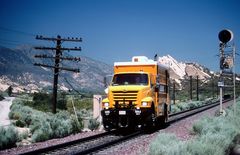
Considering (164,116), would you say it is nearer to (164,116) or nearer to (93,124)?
(164,116)

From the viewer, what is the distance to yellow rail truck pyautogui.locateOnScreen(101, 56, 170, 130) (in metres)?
17.7

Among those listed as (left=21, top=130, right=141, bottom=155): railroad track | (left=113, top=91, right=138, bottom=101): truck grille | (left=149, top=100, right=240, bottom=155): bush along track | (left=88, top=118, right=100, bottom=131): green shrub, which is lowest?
(left=21, top=130, right=141, bottom=155): railroad track

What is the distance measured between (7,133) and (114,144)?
14.8 feet

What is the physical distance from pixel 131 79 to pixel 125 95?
3.58 ft

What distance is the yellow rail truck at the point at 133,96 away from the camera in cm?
1770

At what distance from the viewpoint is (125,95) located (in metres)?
17.9

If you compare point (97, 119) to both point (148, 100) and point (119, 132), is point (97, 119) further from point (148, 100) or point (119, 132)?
point (148, 100)

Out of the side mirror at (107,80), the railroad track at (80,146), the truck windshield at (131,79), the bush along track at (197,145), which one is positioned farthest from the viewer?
the side mirror at (107,80)

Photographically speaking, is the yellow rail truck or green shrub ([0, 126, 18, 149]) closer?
green shrub ([0, 126, 18, 149])

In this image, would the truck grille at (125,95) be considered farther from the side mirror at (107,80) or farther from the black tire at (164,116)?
the black tire at (164,116)

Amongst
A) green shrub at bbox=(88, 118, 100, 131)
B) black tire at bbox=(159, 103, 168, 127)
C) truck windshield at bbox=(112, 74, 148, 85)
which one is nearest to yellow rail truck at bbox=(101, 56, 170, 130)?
truck windshield at bbox=(112, 74, 148, 85)

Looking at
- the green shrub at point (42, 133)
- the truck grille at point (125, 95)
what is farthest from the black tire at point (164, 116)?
the green shrub at point (42, 133)

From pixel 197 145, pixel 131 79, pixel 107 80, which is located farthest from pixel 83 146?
pixel 197 145

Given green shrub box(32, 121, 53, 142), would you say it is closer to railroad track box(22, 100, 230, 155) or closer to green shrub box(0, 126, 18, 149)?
green shrub box(0, 126, 18, 149)
